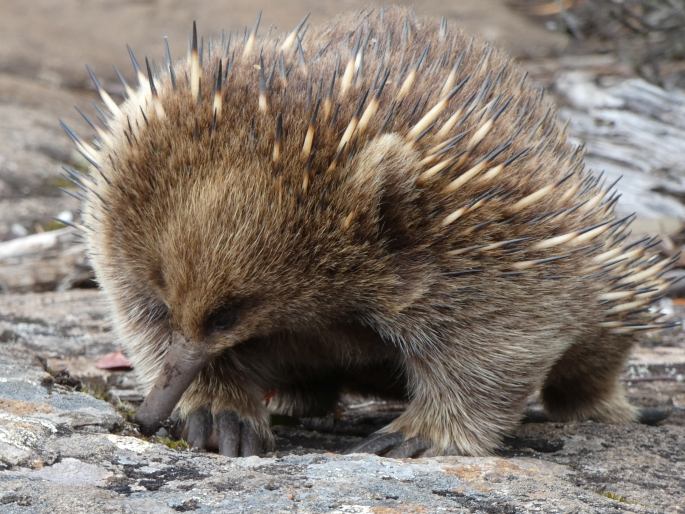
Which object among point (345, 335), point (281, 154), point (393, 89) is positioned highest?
point (393, 89)

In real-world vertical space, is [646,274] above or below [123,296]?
above

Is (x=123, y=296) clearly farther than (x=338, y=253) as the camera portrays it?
Yes

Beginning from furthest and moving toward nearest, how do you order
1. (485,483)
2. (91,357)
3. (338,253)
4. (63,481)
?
(91,357)
(338,253)
(485,483)
(63,481)

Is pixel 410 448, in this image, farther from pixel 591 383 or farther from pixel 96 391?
pixel 96 391

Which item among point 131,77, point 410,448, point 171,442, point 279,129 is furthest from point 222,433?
point 131,77

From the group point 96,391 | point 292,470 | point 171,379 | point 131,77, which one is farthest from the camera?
point 131,77

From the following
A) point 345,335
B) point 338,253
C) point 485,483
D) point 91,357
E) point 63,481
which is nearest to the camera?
point 63,481

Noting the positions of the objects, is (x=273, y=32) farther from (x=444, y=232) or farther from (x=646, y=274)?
(x=646, y=274)

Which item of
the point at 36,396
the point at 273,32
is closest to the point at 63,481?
the point at 36,396
